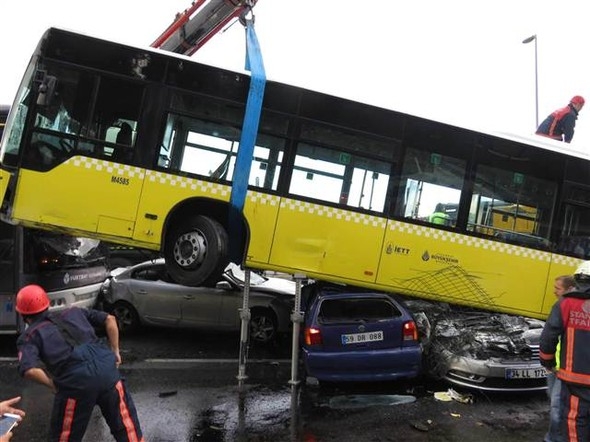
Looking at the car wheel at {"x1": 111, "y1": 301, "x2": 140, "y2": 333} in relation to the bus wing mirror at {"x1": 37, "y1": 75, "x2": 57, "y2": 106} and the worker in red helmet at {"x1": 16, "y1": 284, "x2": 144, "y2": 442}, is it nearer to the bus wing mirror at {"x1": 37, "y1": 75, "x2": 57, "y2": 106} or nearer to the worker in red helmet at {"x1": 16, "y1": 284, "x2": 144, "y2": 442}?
the bus wing mirror at {"x1": 37, "y1": 75, "x2": 57, "y2": 106}

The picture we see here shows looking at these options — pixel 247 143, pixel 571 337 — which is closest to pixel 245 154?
pixel 247 143

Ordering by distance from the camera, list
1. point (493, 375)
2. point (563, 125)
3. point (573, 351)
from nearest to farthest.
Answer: point (573, 351), point (493, 375), point (563, 125)

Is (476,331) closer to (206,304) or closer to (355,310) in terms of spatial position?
(355,310)

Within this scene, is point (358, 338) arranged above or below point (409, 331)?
below

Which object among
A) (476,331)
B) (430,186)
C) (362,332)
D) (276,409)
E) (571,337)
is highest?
(430,186)

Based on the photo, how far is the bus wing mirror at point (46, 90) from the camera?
230 inches

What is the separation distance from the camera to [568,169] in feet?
24.1

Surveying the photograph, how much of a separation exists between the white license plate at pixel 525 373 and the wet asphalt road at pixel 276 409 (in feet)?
1.22

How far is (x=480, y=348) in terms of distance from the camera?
6906 mm

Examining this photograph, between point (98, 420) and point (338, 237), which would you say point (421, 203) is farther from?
point (98, 420)

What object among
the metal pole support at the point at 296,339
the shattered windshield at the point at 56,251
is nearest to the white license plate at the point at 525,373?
the metal pole support at the point at 296,339

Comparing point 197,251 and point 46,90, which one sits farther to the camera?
point 197,251

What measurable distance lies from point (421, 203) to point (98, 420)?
4.77 metres

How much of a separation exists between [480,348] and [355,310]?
1750 millimetres
